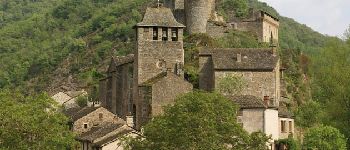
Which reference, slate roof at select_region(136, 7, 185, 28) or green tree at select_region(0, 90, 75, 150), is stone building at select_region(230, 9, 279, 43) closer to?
slate roof at select_region(136, 7, 185, 28)

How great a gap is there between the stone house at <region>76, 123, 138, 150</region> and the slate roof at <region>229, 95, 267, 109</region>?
33.2ft

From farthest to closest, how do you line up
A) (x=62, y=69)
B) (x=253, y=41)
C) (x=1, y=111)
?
(x=62, y=69), (x=253, y=41), (x=1, y=111)

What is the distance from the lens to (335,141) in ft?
234

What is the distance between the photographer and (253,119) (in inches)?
2945

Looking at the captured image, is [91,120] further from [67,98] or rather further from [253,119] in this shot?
[67,98]

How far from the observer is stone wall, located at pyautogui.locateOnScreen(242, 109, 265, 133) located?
244 ft

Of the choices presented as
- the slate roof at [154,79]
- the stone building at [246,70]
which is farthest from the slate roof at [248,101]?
the slate roof at [154,79]

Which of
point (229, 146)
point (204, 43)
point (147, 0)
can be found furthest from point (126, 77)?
point (147, 0)

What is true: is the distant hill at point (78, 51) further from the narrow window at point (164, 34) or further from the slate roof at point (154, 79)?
the slate roof at point (154, 79)

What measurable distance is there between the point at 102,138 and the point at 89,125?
10360 millimetres

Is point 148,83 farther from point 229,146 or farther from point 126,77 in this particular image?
point 229,146

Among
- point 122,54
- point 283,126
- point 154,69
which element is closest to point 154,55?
point 154,69

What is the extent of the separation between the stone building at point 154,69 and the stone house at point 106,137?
13.8ft

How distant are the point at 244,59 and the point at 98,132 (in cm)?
1668
